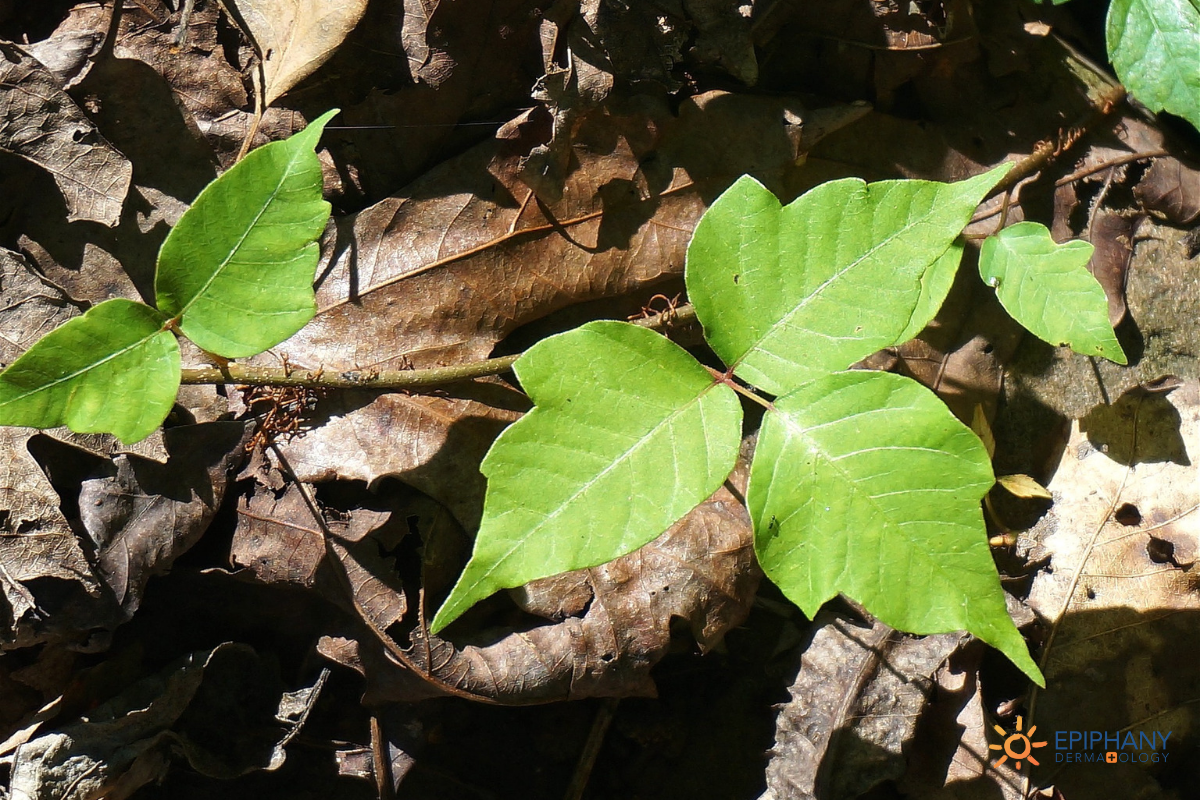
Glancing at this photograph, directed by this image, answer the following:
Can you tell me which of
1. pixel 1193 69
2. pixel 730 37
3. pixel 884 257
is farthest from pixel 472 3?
pixel 1193 69

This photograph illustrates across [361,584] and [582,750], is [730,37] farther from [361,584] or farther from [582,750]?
[582,750]

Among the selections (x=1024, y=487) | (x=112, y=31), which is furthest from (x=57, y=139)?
(x=1024, y=487)

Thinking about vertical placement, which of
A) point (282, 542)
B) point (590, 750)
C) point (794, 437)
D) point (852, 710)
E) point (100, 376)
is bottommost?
point (590, 750)

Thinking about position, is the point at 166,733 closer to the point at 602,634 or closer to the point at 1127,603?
the point at 602,634
